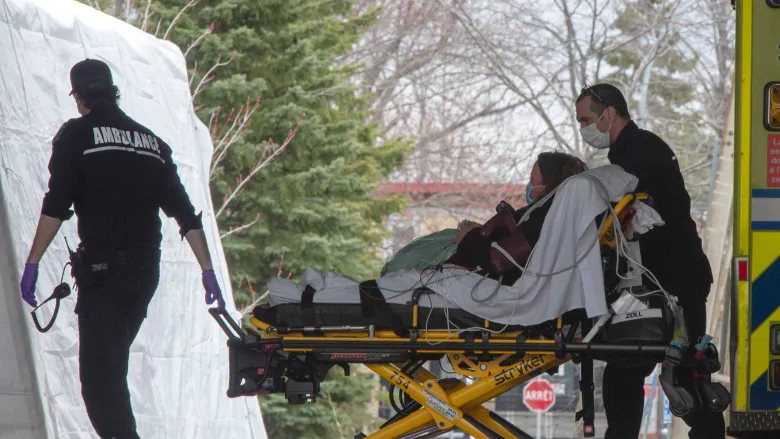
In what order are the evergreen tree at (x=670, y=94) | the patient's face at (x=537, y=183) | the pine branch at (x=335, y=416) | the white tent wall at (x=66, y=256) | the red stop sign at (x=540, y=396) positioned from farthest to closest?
the red stop sign at (x=540, y=396)
the evergreen tree at (x=670, y=94)
the pine branch at (x=335, y=416)
the white tent wall at (x=66, y=256)
the patient's face at (x=537, y=183)

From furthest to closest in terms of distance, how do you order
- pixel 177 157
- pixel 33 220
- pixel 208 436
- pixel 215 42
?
1. pixel 215 42
2. pixel 177 157
3. pixel 208 436
4. pixel 33 220

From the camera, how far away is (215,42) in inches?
645

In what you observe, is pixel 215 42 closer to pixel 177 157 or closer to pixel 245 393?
pixel 177 157

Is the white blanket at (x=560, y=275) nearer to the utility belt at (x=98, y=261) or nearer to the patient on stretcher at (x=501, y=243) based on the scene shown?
the patient on stretcher at (x=501, y=243)

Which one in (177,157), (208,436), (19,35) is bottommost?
(208,436)

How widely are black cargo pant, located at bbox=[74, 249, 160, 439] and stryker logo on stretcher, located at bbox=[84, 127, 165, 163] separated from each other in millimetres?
466

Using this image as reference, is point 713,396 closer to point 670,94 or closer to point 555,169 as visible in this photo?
point 555,169

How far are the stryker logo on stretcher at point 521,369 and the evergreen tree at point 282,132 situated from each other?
11656 mm

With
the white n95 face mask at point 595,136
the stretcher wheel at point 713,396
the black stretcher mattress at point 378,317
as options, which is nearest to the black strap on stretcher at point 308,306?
the black stretcher mattress at point 378,317

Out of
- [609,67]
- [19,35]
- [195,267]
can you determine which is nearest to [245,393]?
[19,35]

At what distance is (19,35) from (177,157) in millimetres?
2358

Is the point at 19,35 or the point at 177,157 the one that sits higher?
the point at 19,35

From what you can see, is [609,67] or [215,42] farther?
[609,67]

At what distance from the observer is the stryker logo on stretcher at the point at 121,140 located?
5.18 m
